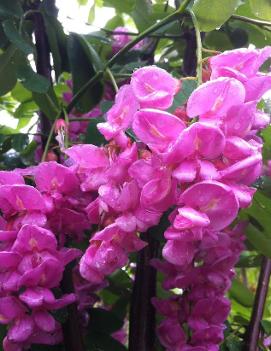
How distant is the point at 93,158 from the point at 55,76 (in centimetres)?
43

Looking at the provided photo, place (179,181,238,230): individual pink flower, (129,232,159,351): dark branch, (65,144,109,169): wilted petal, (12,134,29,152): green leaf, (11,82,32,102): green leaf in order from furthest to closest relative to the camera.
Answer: (11,82,32,102): green leaf → (12,134,29,152): green leaf → (129,232,159,351): dark branch → (65,144,109,169): wilted petal → (179,181,238,230): individual pink flower

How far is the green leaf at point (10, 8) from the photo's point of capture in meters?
0.77

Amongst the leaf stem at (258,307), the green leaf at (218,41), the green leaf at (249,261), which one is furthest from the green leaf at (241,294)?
the green leaf at (218,41)

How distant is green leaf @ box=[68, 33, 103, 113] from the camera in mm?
786

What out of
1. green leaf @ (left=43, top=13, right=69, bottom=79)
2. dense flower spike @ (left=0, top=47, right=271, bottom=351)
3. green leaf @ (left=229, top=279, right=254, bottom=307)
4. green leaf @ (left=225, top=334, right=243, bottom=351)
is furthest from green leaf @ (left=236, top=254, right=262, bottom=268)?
green leaf @ (left=43, top=13, right=69, bottom=79)

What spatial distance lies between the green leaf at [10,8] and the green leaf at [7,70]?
1.7 inches

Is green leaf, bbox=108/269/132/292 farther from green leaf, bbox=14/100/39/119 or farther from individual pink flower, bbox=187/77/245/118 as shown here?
individual pink flower, bbox=187/77/245/118

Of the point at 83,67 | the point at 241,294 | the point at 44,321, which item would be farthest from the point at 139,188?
the point at 241,294

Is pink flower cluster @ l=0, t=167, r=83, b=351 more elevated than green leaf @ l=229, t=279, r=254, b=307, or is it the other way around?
pink flower cluster @ l=0, t=167, r=83, b=351

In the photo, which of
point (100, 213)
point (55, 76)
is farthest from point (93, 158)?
point (55, 76)

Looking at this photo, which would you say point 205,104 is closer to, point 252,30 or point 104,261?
point 104,261

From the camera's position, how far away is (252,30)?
2.99 ft

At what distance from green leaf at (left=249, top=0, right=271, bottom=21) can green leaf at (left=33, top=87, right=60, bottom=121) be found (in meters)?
0.28

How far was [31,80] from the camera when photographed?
2.42ft
